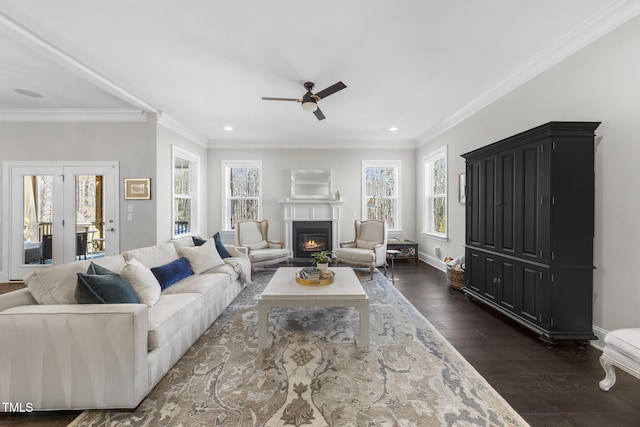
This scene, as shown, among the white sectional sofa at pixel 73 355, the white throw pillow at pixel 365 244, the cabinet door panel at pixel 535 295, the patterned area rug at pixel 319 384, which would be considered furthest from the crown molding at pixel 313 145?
the white sectional sofa at pixel 73 355

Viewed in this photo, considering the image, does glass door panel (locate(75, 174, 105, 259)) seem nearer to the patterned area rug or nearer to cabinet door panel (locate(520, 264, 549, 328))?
the patterned area rug

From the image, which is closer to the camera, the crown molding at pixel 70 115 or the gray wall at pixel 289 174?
the crown molding at pixel 70 115

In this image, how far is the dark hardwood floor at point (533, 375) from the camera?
5.38 feet

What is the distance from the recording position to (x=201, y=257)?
11.6 feet

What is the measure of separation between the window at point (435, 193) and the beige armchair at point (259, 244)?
3197 millimetres

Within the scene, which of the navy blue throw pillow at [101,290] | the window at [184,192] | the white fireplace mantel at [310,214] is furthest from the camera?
the white fireplace mantel at [310,214]

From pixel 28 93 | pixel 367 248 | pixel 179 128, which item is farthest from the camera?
pixel 367 248

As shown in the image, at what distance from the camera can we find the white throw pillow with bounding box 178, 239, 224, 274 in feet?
11.3

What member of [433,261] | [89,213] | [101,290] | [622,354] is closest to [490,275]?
[622,354]

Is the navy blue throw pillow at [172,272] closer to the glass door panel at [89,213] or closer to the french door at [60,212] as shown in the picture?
the french door at [60,212]

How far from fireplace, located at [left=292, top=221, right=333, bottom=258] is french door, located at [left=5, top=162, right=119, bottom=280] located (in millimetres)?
3351

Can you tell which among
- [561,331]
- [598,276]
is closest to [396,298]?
[561,331]

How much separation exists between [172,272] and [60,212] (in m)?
3.09

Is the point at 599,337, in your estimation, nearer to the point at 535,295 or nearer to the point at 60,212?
the point at 535,295
